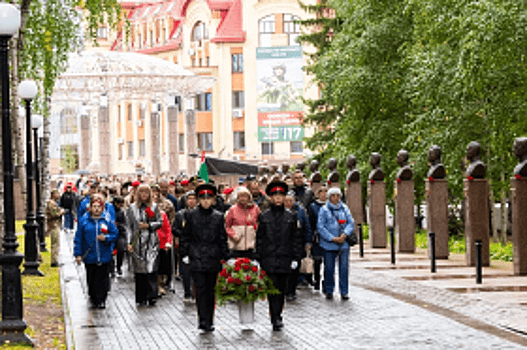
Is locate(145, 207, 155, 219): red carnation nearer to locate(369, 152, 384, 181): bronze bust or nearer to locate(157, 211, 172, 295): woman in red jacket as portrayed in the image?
locate(157, 211, 172, 295): woman in red jacket

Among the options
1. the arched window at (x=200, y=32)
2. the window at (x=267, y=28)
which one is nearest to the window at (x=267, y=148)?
the window at (x=267, y=28)

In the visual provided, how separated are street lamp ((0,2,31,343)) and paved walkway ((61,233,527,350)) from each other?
72cm

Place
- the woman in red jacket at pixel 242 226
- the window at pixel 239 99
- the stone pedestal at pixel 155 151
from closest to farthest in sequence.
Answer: the woman in red jacket at pixel 242 226, the stone pedestal at pixel 155 151, the window at pixel 239 99

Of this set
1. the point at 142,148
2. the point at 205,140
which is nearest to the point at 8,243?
the point at 205,140

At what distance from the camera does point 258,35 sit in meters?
87.5

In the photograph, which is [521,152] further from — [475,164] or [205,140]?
[205,140]

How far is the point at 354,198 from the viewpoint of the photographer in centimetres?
3095

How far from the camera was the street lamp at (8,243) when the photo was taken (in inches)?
457

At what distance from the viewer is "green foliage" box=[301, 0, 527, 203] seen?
20969 millimetres

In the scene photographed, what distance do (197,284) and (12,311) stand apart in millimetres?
2347

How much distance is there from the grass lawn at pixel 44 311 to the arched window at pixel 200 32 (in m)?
70.2

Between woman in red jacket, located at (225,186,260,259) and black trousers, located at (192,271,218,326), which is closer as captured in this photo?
black trousers, located at (192,271,218,326)

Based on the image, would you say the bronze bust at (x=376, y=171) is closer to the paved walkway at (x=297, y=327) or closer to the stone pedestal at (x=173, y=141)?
the paved walkway at (x=297, y=327)

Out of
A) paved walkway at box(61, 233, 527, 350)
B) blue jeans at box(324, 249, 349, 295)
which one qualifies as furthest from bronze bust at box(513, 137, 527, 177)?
blue jeans at box(324, 249, 349, 295)
